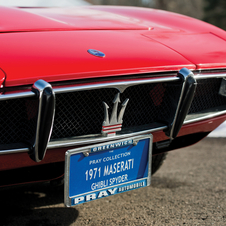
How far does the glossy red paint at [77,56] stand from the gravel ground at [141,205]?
0.87m

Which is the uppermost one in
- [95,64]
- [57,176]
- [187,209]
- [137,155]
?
[95,64]

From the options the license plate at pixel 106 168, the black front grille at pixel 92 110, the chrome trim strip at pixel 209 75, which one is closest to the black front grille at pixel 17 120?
the black front grille at pixel 92 110

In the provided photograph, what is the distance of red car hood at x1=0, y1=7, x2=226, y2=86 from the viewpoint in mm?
1534

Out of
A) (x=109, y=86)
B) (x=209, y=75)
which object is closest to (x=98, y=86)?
(x=109, y=86)

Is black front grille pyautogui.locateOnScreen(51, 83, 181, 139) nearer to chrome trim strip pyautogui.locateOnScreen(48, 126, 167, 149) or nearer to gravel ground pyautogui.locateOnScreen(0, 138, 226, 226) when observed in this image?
chrome trim strip pyautogui.locateOnScreen(48, 126, 167, 149)

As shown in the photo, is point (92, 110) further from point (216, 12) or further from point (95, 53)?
point (216, 12)

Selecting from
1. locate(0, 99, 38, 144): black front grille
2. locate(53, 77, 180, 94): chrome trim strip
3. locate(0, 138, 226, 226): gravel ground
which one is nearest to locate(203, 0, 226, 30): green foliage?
locate(0, 138, 226, 226): gravel ground

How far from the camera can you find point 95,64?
1.61 m

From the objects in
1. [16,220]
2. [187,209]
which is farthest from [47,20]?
[187,209]

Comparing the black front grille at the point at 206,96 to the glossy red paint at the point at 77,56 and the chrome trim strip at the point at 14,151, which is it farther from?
the chrome trim strip at the point at 14,151

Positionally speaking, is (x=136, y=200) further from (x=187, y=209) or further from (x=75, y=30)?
(x=75, y=30)

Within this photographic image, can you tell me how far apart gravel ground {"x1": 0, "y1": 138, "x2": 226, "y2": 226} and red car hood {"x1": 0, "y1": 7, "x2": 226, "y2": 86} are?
880 mm

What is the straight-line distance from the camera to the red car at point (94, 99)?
151 cm

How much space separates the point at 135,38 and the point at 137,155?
0.74m
